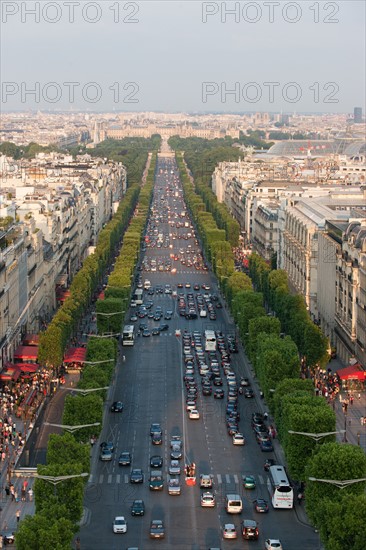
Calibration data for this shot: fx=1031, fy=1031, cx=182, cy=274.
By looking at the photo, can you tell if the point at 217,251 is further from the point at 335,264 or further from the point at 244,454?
the point at 244,454

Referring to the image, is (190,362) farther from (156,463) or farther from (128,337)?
(156,463)

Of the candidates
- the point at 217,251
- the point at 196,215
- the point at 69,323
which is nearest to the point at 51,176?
the point at 196,215

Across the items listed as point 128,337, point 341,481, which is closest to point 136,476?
point 341,481

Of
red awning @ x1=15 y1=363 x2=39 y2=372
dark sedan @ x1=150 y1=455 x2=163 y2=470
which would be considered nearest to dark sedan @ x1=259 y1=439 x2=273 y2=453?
dark sedan @ x1=150 y1=455 x2=163 y2=470

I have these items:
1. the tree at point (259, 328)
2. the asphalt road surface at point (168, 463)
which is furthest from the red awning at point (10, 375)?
the tree at point (259, 328)

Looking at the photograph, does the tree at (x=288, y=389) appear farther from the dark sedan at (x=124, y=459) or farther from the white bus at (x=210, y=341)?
the white bus at (x=210, y=341)

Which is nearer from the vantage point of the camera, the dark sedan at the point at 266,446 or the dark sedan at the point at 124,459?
the dark sedan at the point at 124,459
